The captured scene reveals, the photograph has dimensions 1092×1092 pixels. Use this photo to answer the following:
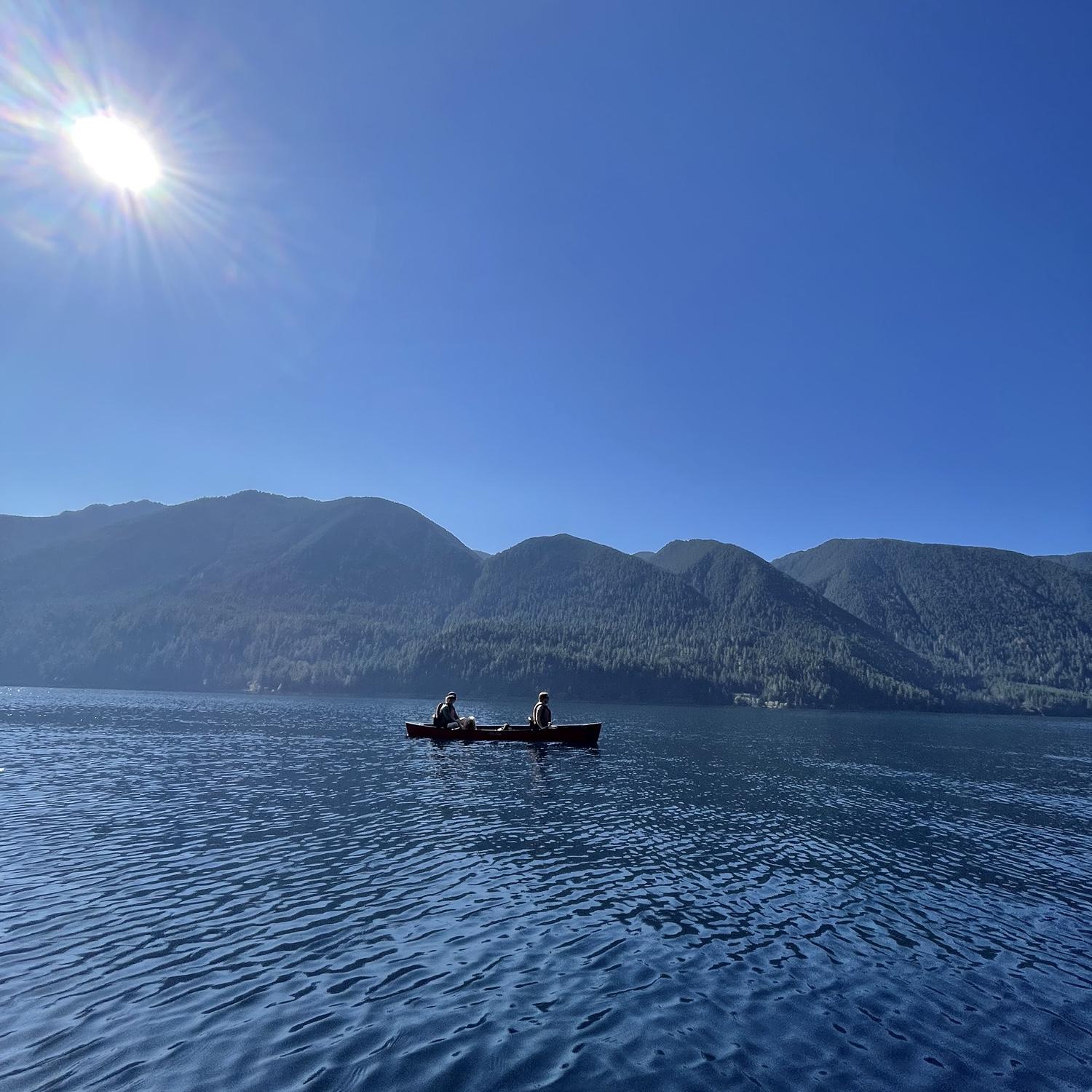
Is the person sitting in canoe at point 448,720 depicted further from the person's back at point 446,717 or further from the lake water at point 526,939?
the lake water at point 526,939

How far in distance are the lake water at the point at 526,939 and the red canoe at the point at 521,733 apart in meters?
19.9

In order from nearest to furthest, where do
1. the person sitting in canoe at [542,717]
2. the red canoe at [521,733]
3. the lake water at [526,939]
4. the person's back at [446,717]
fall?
the lake water at [526,939] < the red canoe at [521,733] < the person sitting in canoe at [542,717] < the person's back at [446,717]

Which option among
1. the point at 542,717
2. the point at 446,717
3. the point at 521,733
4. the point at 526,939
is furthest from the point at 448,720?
the point at 526,939

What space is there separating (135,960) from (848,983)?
1883 centimetres

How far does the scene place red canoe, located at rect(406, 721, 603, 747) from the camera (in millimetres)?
67438

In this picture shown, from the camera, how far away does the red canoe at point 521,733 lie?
6744cm

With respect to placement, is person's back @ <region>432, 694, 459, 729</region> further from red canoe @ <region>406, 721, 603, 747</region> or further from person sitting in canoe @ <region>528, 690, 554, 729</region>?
person sitting in canoe @ <region>528, 690, 554, 729</region>

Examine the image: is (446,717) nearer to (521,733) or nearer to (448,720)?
(448,720)

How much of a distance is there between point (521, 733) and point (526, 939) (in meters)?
48.0

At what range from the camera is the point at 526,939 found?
64.8 feet

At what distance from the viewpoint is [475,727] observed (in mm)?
70062

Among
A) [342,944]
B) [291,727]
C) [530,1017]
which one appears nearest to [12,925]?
[342,944]

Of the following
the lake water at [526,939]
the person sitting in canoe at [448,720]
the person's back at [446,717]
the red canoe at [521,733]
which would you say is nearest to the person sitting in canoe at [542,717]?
the red canoe at [521,733]

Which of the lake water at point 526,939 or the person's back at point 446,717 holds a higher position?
the person's back at point 446,717
